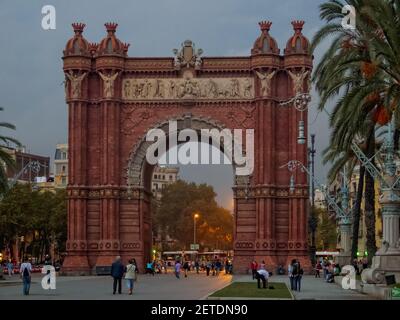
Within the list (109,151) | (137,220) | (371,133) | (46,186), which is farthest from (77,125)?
(46,186)

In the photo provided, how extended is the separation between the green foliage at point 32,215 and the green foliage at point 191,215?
3854cm

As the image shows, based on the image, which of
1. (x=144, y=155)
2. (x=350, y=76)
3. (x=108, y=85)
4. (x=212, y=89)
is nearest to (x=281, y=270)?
(x=144, y=155)

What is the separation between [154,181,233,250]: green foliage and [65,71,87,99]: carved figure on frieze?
73.6 metres

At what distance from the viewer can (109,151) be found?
67375mm

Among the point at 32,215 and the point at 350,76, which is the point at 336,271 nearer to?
the point at 350,76

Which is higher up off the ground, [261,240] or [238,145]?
[238,145]

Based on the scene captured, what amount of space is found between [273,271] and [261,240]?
235 cm

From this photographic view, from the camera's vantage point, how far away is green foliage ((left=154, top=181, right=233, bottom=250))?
14050 cm

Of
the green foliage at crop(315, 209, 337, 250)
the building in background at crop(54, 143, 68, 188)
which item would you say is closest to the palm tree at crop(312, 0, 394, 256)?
the green foliage at crop(315, 209, 337, 250)

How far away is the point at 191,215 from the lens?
464 feet

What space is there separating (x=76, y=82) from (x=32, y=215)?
80.9ft

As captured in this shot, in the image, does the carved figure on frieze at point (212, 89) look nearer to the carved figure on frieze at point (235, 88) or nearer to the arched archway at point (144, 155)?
the carved figure on frieze at point (235, 88)
